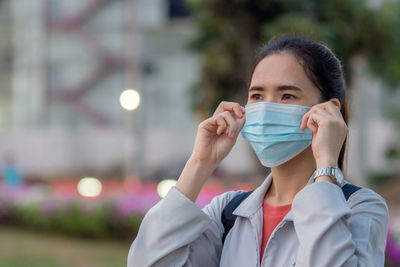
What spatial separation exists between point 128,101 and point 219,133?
13.3 meters

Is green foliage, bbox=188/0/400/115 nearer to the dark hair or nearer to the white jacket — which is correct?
the dark hair

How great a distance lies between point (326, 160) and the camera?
2150 mm

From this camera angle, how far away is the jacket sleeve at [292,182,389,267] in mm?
1978

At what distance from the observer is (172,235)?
7.40 ft

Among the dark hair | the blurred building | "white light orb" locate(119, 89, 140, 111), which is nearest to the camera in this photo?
the dark hair

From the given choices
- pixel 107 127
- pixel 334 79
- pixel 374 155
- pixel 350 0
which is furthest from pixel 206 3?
pixel 107 127

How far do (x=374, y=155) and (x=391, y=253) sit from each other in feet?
51.1

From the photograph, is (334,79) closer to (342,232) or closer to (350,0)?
(342,232)

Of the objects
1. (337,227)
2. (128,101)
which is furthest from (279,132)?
(128,101)

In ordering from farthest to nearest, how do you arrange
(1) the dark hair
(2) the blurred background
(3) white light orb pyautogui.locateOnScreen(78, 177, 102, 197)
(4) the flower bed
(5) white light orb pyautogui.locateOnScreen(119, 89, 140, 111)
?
(5) white light orb pyautogui.locateOnScreen(119, 89, 140, 111)
(3) white light orb pyautogui.locateOnScreen(78, 177, 102, 197)
(2) the blurred background
(4) the flower bed
(1) the dark hair

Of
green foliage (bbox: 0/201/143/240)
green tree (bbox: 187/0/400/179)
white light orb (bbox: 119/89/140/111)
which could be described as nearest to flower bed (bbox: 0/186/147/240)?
green foliage (bbox: 0/201/143/240)

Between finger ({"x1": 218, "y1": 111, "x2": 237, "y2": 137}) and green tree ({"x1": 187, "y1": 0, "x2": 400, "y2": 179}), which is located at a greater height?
green tree ({"x1": 187, "y1": 0, "x2": 400, "y2": 179})

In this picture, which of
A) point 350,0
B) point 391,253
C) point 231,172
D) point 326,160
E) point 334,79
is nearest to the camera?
point 326,160

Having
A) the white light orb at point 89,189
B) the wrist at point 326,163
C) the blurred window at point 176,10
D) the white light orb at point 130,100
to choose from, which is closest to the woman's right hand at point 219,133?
the wrist at point 326,163
